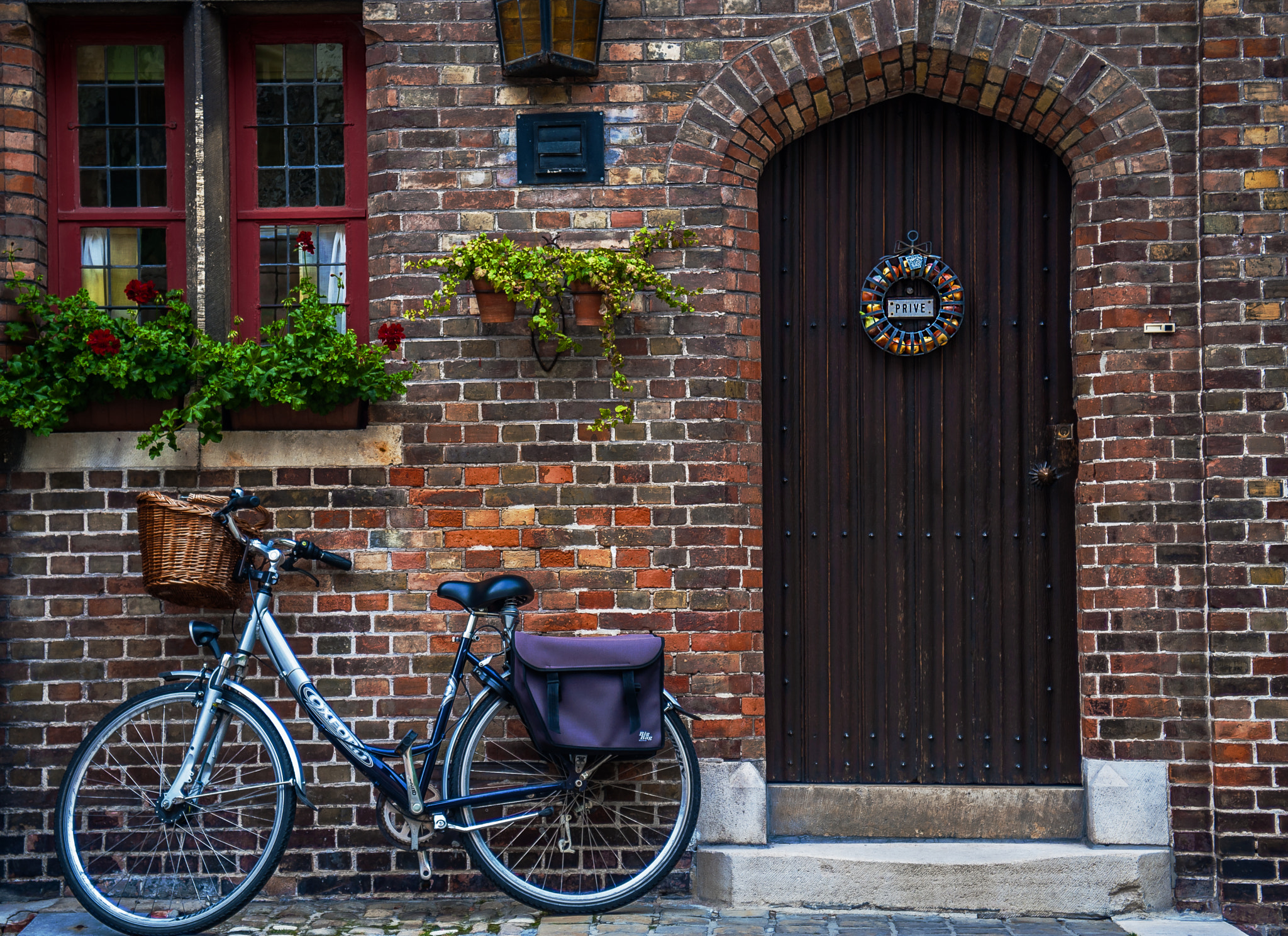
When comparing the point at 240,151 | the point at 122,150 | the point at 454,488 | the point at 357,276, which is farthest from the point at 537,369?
the point at 122,150

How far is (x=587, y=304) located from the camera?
3.92m

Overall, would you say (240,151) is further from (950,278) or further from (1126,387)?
(1126,387)

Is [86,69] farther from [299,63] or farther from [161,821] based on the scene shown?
[161,821]

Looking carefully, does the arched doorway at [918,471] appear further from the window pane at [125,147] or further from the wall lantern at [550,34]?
the window pane at [125,147]


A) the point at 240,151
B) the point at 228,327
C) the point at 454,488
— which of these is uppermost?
the point at 240,151

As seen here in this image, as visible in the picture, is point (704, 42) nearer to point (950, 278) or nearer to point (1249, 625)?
point (950, 278)

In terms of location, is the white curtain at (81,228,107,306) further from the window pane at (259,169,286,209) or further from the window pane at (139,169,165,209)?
the window pane at (259,169,286,209)

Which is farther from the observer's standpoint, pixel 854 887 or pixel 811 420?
pixel 811 420

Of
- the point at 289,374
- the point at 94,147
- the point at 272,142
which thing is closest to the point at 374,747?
the point at 289,374

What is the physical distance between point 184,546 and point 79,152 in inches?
71.8

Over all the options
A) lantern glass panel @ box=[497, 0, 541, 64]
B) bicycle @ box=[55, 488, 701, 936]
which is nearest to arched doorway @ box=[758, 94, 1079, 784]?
bicycle @ box=[55, 488, 701, 936]

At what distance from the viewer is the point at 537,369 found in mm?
4137

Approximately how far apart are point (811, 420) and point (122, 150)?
9.85 ft

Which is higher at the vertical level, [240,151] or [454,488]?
[240,151]
